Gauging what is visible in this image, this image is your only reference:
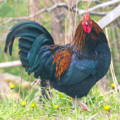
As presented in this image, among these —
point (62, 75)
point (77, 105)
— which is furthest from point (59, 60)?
point (77, 105)

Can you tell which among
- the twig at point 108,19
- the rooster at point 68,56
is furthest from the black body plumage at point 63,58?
A: the twig at point 108,19

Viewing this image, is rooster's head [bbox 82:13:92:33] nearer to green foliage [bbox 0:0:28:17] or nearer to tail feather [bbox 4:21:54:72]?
tail feather [bbox 4:21:54:72]

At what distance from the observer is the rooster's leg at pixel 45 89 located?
21.0 ft

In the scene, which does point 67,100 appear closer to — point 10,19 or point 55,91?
point 55,91

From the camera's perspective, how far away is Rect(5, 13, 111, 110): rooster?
591cm

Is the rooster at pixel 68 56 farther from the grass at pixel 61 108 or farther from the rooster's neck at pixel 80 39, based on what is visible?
the grass at pixel 61 108

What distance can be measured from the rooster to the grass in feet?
0.64

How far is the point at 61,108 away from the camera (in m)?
5.98

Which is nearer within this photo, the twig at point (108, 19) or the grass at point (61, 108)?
the grass at point (61, 108)

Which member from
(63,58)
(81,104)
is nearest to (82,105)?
(81,104)

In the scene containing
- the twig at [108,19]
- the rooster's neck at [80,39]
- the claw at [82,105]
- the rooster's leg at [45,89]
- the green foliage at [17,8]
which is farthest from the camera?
the green foliage at [17,8]

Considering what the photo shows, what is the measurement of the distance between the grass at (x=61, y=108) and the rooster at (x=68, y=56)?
0.64 ft

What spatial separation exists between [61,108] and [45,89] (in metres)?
0.60

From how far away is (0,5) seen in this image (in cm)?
853
